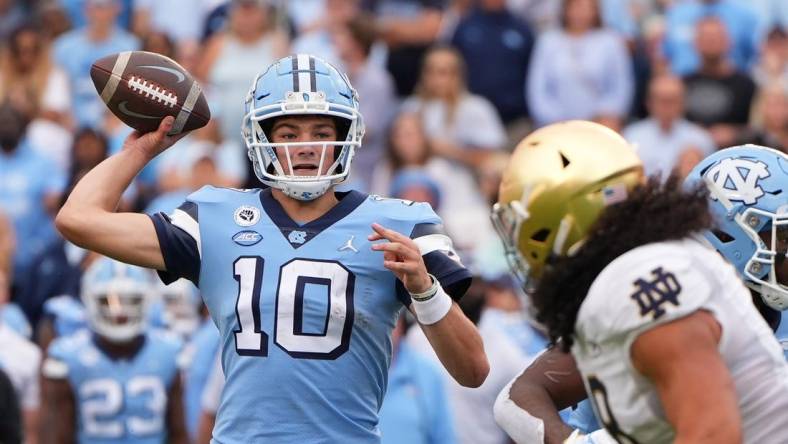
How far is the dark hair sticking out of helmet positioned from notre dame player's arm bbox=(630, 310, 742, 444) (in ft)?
0.81

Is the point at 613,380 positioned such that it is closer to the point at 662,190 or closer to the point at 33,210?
the point at 662,190

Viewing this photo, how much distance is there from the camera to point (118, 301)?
332 inches

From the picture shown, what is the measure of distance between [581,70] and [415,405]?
15.5 ft

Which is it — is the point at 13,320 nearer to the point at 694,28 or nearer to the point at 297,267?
the point at 297,267

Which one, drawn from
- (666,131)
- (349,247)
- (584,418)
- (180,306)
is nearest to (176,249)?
(349,247)

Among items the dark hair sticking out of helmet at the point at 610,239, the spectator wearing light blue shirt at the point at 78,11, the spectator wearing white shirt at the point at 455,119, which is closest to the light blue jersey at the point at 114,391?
the spectator wearing white shirt at the point at 455,119

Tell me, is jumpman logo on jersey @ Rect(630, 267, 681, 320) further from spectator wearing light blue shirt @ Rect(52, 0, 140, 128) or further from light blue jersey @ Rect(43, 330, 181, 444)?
spectator wearing light blue shirt @ Rect(52, 0, 140, 128)

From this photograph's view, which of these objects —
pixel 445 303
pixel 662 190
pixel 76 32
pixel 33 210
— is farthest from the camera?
pixel 76 32

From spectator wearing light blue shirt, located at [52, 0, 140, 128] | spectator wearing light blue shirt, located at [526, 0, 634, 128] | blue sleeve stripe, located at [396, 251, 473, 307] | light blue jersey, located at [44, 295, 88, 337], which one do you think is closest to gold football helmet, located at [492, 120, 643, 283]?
blue sleeve stripe, located at [396, 251, 473, 307]

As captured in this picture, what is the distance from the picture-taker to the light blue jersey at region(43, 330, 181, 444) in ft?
26.7

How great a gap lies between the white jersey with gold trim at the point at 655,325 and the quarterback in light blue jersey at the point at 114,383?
484cm

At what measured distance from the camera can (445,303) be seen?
4516 mm

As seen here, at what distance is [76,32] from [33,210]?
219cm

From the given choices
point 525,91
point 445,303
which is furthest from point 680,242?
point 525,91
